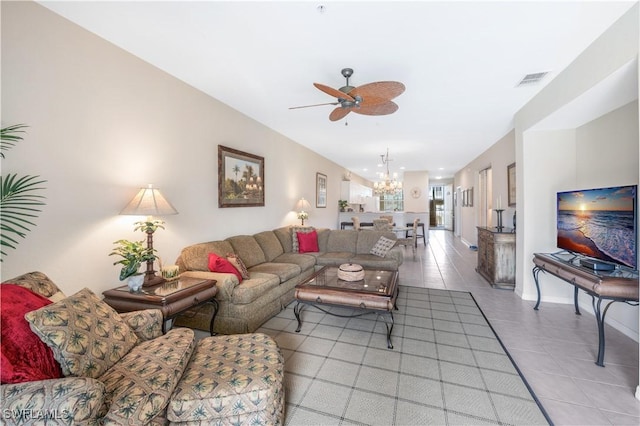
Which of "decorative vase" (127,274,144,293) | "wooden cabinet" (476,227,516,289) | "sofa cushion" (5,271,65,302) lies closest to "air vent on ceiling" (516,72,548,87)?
"wooden cabinet" (476,227,516,289)

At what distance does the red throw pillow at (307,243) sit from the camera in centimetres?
461

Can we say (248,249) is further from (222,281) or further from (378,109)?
(378,109)

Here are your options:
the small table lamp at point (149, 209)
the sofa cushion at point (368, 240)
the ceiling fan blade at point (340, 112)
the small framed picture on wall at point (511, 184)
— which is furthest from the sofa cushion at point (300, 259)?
the small framed picture on wall at point (511, 184)

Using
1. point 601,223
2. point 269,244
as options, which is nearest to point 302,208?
point 269,244

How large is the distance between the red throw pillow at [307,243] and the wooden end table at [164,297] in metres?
2.34

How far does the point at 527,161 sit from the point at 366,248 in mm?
2674

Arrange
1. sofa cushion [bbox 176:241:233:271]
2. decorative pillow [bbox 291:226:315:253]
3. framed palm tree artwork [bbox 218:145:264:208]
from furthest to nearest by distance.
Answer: decorative pillow [bbox 291:226:315:253], framed palm tree artwork [bbox 218:145:264:208], sofa cushion [bbox 176:241:233:271]

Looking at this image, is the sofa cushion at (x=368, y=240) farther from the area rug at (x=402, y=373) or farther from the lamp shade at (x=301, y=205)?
the area rug at (x=402, y=373)

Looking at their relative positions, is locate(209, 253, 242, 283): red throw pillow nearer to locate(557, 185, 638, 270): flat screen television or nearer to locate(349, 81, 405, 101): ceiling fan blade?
locate(349, 81, 405, 101): ceiling fan blade

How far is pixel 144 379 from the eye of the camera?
1274 millimetres

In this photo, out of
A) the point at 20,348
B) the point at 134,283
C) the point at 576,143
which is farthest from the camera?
the point at 576,143

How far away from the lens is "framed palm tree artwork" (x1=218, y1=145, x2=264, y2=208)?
3.55 m

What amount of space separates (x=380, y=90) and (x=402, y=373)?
236cm

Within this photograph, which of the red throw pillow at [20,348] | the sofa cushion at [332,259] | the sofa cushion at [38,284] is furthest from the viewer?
the sofa cushion at [332,259]
